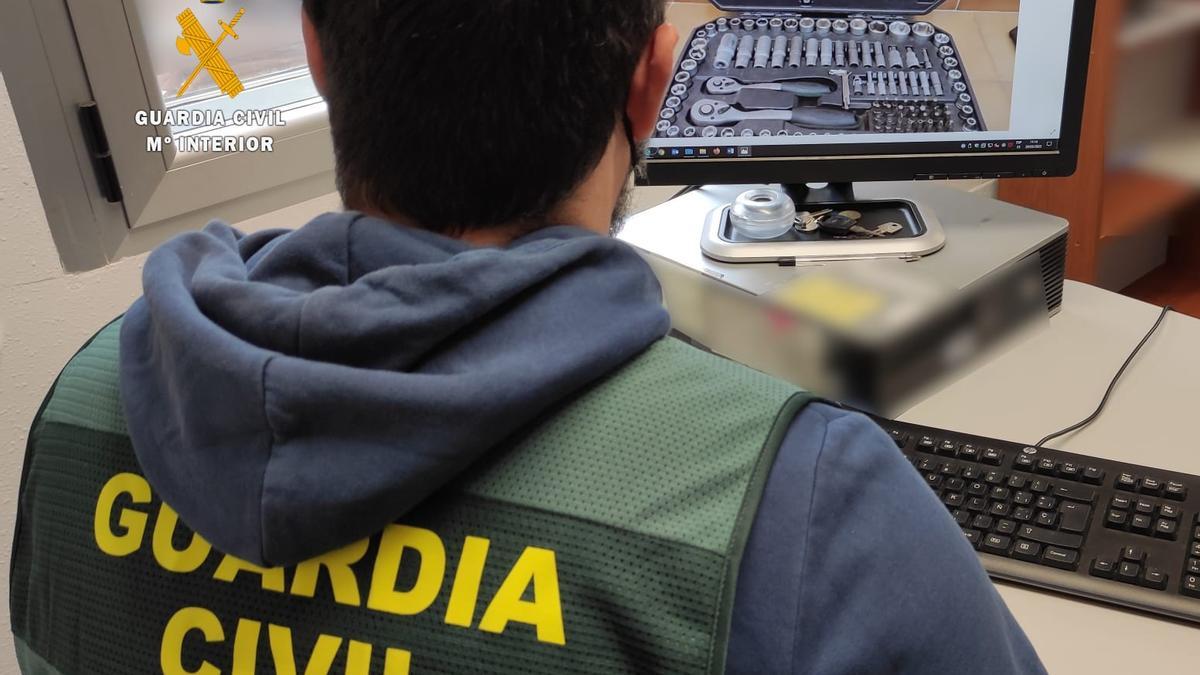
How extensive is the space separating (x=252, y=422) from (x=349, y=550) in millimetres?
81

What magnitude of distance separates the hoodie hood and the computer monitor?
24.0 inches

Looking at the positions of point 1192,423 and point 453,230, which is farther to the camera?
point 1192,423

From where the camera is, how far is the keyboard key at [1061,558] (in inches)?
32.1

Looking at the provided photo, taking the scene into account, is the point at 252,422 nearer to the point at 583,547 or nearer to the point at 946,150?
the point at 583,547

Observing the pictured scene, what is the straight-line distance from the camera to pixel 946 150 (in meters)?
1.12

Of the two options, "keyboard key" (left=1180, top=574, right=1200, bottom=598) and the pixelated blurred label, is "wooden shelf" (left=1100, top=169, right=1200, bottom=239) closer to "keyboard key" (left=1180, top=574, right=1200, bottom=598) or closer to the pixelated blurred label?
the pixelated blurred label

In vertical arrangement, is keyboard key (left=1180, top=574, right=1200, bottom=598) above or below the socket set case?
below

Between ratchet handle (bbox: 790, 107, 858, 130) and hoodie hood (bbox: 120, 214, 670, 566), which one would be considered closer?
hoodie hood (bbox: 120, 214, 670, 566)

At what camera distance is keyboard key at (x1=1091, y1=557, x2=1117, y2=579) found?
80cm

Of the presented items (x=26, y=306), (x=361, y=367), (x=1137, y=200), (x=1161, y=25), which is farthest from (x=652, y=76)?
(x=1137, y=200)

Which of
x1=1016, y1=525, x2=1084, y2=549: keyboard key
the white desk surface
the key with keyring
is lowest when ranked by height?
the white desk surface

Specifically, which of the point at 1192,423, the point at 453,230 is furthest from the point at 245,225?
the point at 1192,423

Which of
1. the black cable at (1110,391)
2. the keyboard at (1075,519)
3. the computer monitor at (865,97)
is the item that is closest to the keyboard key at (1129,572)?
the keyboard at (1075,519)

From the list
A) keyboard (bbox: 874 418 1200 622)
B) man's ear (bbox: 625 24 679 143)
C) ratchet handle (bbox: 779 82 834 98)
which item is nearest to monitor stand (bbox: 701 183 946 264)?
ratchet handle (bbox: 779 82 834 98)
